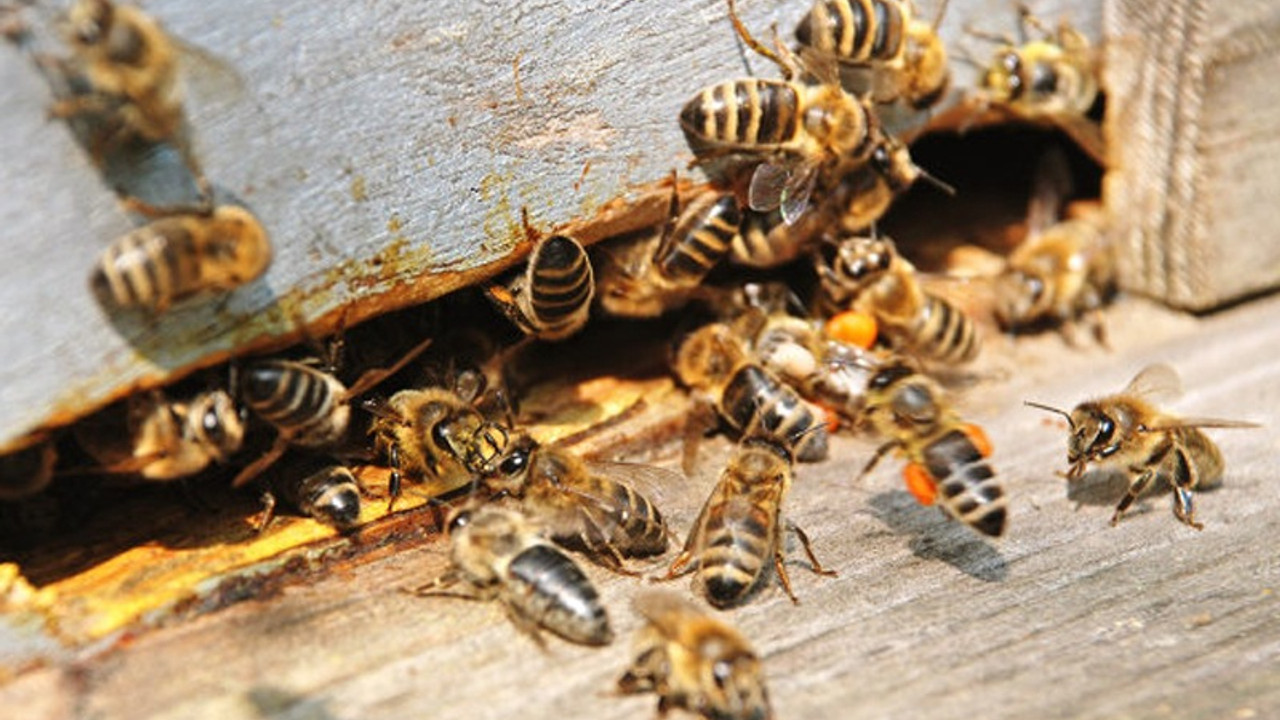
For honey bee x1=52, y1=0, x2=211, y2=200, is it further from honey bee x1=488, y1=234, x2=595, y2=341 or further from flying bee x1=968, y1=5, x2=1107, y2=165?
flying bee x1=968, y1=5, x2=1107, y2=165

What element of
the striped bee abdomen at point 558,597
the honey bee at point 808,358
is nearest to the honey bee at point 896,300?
the honey bee at point 808,358

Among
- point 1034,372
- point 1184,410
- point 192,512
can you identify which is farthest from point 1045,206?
point 192,512

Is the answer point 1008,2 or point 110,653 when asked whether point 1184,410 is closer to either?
point 1008,2

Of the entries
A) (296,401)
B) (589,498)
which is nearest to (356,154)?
(296,401)

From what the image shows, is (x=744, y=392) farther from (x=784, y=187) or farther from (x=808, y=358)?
(x=784, y=187)

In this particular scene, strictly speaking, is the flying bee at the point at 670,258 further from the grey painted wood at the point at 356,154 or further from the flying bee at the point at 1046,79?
the flying bee at the point at 1046,79

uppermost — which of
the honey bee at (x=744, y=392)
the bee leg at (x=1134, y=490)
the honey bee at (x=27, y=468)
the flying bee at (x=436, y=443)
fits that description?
the honey bee at (x=27, y=468)

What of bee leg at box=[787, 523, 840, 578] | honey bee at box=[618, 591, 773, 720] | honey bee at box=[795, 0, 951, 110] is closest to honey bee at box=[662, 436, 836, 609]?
bee leg at box=[787, 523, 840, 578]

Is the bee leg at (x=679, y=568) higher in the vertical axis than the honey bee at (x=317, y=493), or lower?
lower
